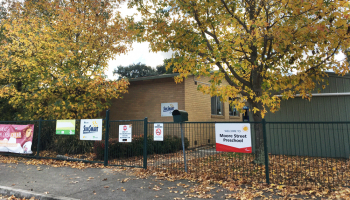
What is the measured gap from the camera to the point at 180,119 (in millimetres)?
8047

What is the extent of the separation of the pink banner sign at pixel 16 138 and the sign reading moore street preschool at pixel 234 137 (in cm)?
910

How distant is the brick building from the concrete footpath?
646 cm

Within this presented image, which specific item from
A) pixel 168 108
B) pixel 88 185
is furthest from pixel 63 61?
pixel 88 185

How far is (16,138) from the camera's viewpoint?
11.5 meters

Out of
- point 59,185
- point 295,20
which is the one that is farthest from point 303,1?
point 59,185

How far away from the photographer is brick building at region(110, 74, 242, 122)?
14.2m

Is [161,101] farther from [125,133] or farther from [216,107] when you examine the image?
[125,133]

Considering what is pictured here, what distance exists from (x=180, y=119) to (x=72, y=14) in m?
9.90

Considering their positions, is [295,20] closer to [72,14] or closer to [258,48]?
[258,48]

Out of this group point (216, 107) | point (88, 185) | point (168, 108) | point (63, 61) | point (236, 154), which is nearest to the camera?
point (88, 185)

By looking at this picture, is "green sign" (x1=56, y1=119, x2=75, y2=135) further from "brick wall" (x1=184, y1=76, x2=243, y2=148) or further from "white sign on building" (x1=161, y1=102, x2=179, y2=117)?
"brick wall" (x1=184, y1=76, x2=243, y2=148)

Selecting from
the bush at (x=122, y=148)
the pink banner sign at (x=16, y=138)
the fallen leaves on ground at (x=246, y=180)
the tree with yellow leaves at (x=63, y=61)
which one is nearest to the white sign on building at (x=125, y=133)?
the fallen leaves on ground at (x=246, y=180)

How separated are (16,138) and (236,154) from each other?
1043 centimetres

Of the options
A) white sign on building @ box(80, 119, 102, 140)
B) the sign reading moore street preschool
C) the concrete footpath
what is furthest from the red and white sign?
white sign on building @ box(80, 119, 102, 140)
